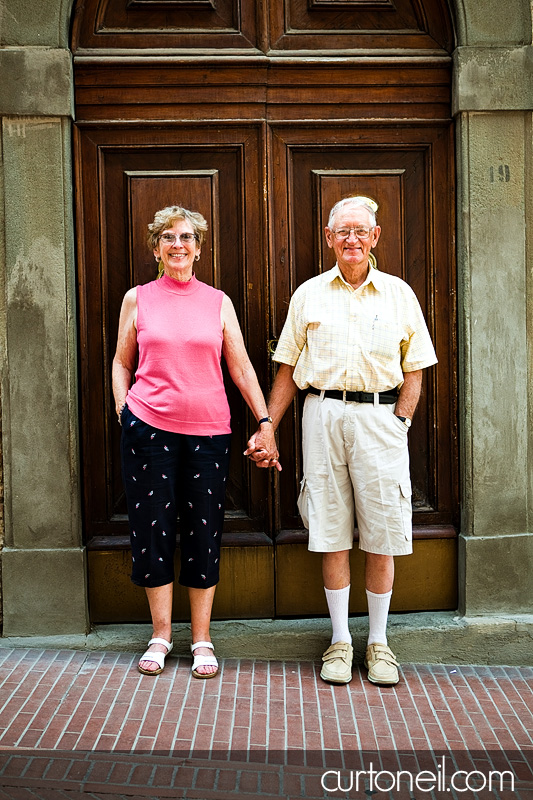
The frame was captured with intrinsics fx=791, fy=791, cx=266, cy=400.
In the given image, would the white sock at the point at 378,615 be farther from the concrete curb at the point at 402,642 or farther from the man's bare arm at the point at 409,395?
the man's bare arm at the point at 409,395

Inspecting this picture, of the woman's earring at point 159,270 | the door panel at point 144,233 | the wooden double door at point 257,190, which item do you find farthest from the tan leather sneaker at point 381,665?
the woman's earring at point 159,270

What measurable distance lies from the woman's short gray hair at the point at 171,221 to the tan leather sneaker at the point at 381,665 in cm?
221

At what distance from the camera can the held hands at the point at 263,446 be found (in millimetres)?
3898

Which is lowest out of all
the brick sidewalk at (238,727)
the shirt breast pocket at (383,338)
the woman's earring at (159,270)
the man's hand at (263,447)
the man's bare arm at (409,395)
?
the brick sidewalk at (238,727)

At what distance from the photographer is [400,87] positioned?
4234 mm

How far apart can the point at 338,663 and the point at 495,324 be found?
6.28 ft

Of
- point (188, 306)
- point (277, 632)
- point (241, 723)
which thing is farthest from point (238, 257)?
point (241, 723)

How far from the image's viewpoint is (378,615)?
3.97m

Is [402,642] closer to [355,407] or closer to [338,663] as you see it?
[338,663]

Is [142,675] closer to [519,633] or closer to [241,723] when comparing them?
[241,723]

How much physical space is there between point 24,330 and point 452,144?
2457 mm

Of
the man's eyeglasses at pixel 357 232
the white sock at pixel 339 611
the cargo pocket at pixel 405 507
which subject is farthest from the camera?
the white sock at pixel 339 611

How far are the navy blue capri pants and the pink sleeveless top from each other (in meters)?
0.07

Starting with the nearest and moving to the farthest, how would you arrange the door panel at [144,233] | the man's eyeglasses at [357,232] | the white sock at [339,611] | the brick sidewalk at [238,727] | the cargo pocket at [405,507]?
the brick sidewalk at [238,727], the man's eyeglasses at [357,232], the cargo pocket at [405,507], the white sock at [339,611], the door panel at [144,233]
